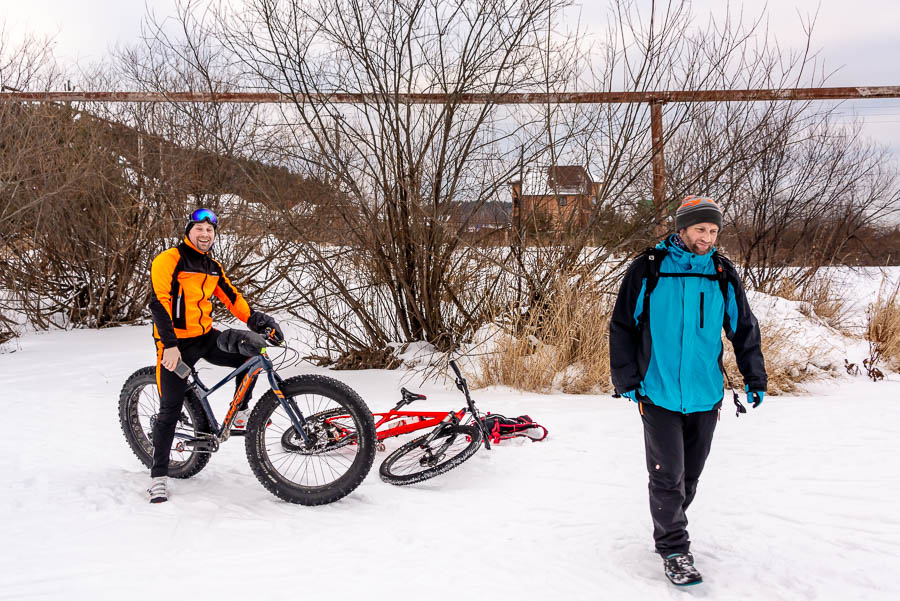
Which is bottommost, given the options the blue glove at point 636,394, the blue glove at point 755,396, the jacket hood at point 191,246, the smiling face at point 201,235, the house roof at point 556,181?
the blue glove at point 755,396

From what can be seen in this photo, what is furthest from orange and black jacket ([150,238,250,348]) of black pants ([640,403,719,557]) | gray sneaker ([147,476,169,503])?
black pants ([640,403,719,557])

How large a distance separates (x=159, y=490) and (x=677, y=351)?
2.90 meters

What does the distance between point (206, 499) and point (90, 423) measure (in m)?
2.35

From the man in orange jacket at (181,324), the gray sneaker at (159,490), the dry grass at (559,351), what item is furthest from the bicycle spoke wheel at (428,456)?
the dry grass at (559,351)

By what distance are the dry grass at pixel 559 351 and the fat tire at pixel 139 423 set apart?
3036 millimetres

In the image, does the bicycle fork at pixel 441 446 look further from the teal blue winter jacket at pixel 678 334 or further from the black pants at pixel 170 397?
the teal blue winter jacket at pixel 678 334

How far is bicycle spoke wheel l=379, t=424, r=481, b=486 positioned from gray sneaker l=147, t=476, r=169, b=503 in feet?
4.13

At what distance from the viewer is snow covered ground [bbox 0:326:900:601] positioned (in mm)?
2820

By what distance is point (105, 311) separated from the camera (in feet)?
33.7

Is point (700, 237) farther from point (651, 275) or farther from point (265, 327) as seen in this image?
point (265, 327)

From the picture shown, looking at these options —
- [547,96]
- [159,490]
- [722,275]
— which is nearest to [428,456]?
[159,490]

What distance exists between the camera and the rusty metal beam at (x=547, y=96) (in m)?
6.72

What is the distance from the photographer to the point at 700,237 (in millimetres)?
2891

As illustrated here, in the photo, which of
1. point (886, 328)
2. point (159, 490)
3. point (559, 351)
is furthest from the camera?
point (886, 328)
